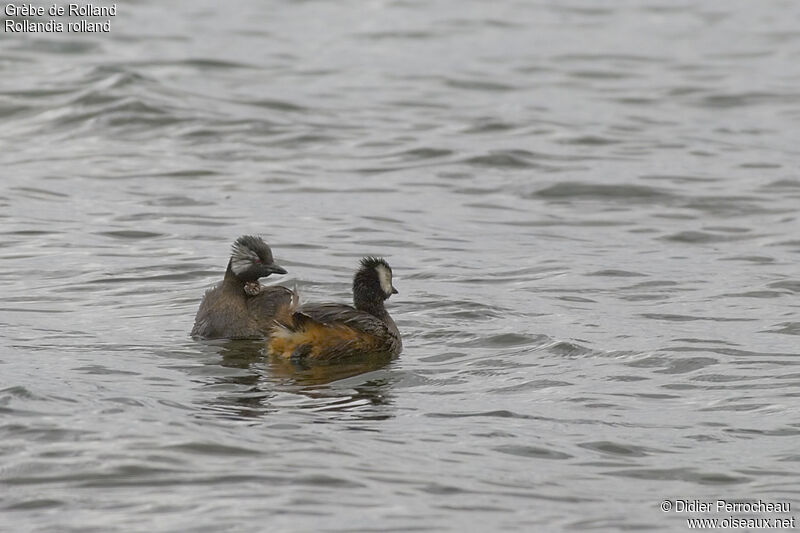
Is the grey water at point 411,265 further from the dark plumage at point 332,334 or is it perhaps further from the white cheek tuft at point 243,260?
the white cheek tuft at point 243,260

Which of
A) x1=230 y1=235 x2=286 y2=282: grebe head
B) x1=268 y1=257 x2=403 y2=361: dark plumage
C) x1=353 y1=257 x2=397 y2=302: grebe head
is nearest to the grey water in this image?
x1=268 y1=257 x2=403 y2=361: dark plumage

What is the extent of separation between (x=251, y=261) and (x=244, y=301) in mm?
305

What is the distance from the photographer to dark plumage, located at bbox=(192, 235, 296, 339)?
10922mm

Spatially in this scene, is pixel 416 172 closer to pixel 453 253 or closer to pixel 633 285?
pixel 453 253

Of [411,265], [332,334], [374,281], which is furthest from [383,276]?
[411,265]

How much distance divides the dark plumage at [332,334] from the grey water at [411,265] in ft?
0.58

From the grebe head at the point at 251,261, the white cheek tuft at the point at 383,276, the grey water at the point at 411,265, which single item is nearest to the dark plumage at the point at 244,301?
the grebe head at the point at 251,261

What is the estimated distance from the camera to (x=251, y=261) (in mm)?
11266

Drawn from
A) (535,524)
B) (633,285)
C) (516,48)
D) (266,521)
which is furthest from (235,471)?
(516,48)

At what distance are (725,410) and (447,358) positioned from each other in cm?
205

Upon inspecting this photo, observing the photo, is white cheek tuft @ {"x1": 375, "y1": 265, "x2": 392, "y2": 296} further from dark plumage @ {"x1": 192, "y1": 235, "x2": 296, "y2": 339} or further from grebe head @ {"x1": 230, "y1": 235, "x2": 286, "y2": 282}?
grebe head @ {"x1": 230, "y1": 235, "x2": 286, "y2": 282}

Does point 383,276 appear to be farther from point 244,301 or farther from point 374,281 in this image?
point 244,301

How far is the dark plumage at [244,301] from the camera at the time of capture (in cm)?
1092

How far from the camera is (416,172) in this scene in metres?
17.8
